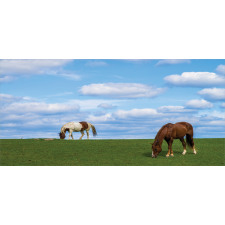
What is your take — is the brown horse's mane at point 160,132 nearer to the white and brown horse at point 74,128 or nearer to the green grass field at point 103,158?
the green grass field at point 103,158

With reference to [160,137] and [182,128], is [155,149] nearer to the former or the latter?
[160,137]

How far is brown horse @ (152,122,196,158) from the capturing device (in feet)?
50.5

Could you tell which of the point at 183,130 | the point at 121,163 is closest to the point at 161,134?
the point at 183,130

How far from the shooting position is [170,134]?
16.0 metres

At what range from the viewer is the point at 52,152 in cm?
1794

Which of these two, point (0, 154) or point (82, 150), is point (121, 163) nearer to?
point (82, 150)

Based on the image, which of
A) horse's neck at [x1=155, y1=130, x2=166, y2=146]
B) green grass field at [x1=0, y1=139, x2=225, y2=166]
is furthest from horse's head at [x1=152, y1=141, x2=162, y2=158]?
green grass field at [x1=0, y1=139, x2=225, y2=166]

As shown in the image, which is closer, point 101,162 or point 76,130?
point 101,162

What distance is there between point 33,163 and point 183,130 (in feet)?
28.9

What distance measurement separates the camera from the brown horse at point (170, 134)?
606 inches

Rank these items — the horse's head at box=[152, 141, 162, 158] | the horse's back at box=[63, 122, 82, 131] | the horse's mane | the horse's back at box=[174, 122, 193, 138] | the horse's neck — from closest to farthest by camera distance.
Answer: the horse's head at box=[152, 141, 162, 158] < the horse's neck < the horse's mane < the horse's back at box=[174, 122, 193, 138] < the horse's back at box=[63, 122, 82, 131]

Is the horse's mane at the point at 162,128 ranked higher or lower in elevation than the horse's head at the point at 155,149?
higher

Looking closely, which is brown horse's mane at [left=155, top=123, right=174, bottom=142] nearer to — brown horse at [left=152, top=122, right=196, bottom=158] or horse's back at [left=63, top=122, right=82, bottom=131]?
brown horse at [left=152, top=122, right=196, bottom=158]

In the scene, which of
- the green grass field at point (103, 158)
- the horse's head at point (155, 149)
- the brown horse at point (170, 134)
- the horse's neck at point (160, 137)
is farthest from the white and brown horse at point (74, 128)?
the horse's head at point (155, 149)
